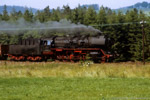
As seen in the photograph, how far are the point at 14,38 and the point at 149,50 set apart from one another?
23.3 m

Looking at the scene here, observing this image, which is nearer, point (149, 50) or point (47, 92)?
point (47, 92)

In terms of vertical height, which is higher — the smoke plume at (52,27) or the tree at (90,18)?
the tree at (90,18)

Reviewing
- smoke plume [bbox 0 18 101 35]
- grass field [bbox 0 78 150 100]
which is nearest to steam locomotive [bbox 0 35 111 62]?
smoke plume [bbox 0 18 101 35]

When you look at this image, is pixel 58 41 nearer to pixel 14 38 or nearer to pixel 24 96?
pixel 14 38

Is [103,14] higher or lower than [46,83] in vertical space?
higher

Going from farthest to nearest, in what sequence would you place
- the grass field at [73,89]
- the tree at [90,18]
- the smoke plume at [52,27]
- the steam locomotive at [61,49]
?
1. the tree at [90,18]
2. the smoke plume at [52,27]
3. the steam locomotive at [61,49]
4. the grass field at [73,89]

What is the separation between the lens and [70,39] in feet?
121

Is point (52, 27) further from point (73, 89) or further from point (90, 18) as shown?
point (73, 89)

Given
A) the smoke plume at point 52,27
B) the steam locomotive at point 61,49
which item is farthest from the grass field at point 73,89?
the smoke plume at point 52,27

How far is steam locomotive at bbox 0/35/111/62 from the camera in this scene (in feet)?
115

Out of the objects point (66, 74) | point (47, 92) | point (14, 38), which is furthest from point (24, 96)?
point (14, 38)

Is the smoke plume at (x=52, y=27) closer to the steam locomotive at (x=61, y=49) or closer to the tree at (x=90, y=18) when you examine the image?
the steam locomotive at (x=61, y=49)

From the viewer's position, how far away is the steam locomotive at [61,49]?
3512cm

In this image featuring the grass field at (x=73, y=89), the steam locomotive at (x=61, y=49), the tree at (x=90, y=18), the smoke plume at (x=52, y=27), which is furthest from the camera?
the tree at (x=90, y=18)
